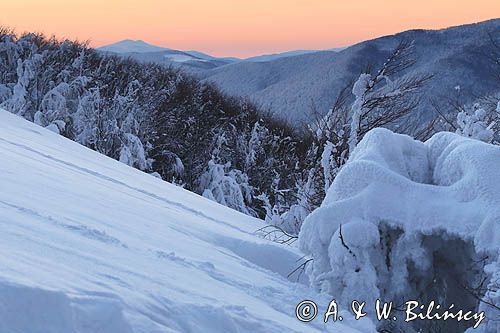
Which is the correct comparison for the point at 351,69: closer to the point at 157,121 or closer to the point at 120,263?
the point at 157,121

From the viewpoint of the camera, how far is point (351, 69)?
3460 inches

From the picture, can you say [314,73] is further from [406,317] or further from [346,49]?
[406,317]

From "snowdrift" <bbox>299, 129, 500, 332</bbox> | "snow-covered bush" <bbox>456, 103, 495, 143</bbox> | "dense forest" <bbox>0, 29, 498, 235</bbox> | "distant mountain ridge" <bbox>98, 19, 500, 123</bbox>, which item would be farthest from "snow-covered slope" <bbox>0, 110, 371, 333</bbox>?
"distant mountain ridge" <bbox>98, 19, 500, 123</bbox>

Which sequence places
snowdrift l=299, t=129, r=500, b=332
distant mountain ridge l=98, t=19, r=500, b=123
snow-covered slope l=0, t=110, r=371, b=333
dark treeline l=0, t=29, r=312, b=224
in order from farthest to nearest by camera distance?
1. distant mountain ridge l=98, t=19, r=500, b=123
2. dark treeline l=0, t=29, r=312, b=224
3. snowdrift l=299, t=129, r=500, b=332
4. snow-covered slope l=0, t=110, r=371, b=333

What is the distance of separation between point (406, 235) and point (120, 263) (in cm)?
223

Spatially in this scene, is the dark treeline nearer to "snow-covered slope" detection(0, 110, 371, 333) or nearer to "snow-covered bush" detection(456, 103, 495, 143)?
"snow-covered bush" detection(456, 103, 495, 143)

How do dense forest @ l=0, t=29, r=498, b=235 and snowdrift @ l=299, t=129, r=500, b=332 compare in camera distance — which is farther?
dense forest @ l=0, t=29, r=498, b=235

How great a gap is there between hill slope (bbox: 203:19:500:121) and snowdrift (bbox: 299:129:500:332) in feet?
199

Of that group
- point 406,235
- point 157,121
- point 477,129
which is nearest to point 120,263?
point 406,235

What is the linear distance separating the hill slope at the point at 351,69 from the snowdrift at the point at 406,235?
6055 cm

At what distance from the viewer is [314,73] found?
92750 millimetres

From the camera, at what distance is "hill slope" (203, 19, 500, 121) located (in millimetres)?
76812

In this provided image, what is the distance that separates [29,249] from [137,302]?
2.05 ft

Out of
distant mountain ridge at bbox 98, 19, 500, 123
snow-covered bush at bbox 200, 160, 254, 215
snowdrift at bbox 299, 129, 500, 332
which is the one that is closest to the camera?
snowdrift at bbox 299, 129, 500, 332
